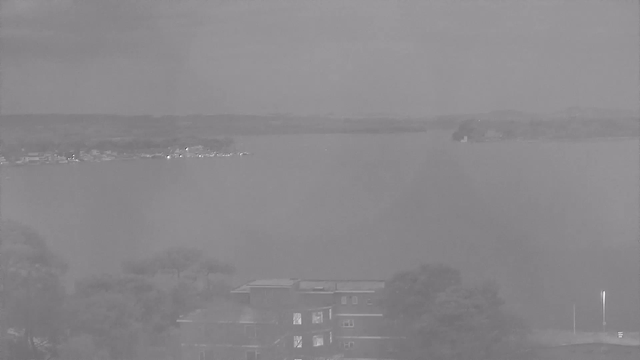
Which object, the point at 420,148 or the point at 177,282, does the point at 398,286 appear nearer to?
the point at 420,148

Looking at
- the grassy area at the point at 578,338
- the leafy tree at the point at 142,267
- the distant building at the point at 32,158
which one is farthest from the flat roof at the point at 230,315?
the grassy area at the point at 578,338

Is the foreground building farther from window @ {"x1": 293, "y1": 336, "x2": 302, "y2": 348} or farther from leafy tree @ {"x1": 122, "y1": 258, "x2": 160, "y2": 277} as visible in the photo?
leafy tree @ {"x1": 122, "y1": 258, "x2": 160, "y2": 277}

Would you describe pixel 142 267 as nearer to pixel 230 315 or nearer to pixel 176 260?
pixel 176 260

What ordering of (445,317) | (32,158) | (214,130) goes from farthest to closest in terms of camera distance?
(32,158), (214,130), (445,317)

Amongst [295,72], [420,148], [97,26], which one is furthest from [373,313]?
[97,26]


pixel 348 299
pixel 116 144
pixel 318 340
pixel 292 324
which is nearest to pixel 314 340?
pixel 318 340

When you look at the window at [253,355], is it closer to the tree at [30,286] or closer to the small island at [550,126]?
the tree at [30,286]

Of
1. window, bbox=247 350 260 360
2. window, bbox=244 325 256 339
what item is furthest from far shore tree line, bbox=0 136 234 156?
window, bbox=247 350 260 360
